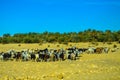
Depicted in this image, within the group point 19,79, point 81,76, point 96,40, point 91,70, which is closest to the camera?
point 19,79

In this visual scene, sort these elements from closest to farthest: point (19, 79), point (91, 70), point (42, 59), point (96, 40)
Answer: point (19, 79) < point (91, 70) < point (42, 59) < point (96, 40)

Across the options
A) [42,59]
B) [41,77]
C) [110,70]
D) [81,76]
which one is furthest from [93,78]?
[42,59]

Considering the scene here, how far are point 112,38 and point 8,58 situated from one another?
46.2 metres

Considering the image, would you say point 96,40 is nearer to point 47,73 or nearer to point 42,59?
point 42,59

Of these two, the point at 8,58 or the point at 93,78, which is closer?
the point at 93,78

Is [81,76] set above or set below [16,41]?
below

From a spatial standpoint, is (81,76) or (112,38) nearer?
(81,76)

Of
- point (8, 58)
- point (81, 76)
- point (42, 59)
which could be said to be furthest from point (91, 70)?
point (8, 58)

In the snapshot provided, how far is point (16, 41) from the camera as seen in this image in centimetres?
7538

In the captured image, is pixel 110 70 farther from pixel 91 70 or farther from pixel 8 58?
pixel 8 58

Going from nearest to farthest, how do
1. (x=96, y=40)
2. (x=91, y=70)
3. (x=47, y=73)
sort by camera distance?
(x=47, y=73) < (x=91, y=70) < (x=96, y=40)

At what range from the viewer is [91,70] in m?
23.2

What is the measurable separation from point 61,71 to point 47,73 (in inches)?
40.8

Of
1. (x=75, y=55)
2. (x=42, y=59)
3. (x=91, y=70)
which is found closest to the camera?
(x=91, y=70)
